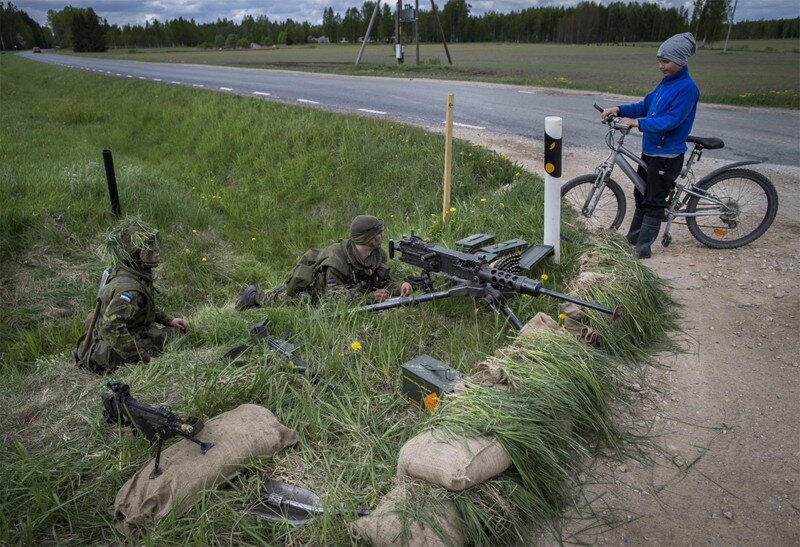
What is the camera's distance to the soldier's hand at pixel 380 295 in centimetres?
484

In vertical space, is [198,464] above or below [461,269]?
below

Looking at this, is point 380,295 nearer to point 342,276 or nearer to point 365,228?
point 342,276

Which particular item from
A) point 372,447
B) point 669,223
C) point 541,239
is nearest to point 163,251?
point 541,239

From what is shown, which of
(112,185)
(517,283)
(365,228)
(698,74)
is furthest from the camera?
(698,74)

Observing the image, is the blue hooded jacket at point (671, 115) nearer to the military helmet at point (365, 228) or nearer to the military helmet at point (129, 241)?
the military helmet at point (365, 228)

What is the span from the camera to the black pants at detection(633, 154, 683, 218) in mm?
5184

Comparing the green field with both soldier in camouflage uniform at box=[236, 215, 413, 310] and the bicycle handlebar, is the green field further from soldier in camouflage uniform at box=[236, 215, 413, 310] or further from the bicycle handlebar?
soldier in camouflage uniform at box=[236, 215, 413, 310]

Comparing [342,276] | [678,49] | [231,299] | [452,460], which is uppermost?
[678,49]

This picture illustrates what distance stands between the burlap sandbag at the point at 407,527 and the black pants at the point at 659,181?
157 inches

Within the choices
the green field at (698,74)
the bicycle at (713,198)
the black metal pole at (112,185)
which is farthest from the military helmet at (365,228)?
the green field at (698,74)

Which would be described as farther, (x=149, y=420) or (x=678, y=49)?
(x=678, y=49)

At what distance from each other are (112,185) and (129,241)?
14.1 ft

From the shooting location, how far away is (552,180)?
4598mm

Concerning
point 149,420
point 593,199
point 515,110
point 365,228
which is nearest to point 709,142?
point 593,199
